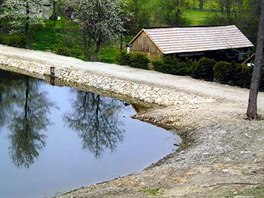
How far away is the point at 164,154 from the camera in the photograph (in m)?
19.9

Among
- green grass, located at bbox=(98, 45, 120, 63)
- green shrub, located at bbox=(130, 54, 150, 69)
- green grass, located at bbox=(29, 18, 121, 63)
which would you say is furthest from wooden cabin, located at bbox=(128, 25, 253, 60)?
green grass, located at bbox=(29, 18, 121, 63)

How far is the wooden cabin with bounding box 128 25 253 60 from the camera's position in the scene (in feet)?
124

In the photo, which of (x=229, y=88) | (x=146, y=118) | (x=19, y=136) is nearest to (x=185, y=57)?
(x=229, y=88)

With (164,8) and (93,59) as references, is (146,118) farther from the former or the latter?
(164,8)

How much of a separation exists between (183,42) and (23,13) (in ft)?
61.5

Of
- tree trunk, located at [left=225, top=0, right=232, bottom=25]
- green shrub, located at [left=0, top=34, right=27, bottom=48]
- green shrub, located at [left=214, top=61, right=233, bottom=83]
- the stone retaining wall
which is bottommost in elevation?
the stone retaining wall

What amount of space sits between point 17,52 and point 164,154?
1097 inches

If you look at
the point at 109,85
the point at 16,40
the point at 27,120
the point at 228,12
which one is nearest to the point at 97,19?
the point at 16,40

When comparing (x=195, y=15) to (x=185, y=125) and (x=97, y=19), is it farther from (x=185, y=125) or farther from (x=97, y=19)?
(x=185, y=125)

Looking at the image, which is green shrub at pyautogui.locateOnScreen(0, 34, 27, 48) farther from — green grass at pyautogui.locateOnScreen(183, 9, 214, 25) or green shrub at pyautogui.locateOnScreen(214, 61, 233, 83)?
green grass at pyautogui.locateOnScreen(183, 9, 214, 25)

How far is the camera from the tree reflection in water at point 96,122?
2197 cm

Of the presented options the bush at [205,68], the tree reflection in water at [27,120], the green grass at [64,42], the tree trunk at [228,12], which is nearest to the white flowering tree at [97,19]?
the green grass at [64,42]

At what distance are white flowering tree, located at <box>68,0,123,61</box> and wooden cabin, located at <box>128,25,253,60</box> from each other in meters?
3.42

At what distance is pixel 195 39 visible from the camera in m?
40.1
